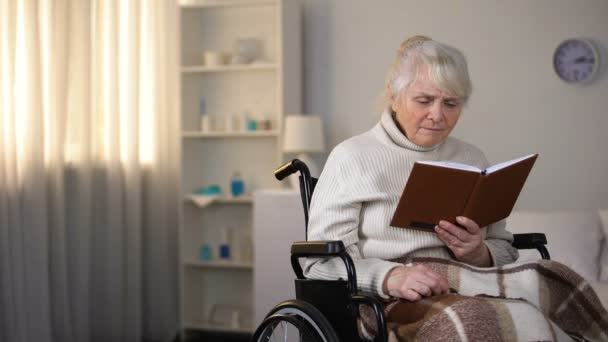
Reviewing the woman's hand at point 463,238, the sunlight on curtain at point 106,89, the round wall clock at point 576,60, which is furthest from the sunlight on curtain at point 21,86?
the round wall clock at point 576,60

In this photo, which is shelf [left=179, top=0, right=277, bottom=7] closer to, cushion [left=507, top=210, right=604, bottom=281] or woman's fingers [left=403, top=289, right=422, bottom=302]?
cushion [left=507, top=210, right=604, bottom=281]

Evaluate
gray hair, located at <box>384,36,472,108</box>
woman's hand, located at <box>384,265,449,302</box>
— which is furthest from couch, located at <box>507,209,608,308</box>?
woman's hand, located at <box>384,265,449,302</box>

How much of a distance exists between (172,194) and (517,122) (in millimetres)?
1892

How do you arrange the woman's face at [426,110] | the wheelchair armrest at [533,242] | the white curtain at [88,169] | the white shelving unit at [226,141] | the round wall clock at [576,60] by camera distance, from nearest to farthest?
the woman's face at [426,110] → the wheelchair armrest at [533,242] → the white curtain at [88,169] → the round wall clock at [576,60] → the white shelving unit at [226,141]

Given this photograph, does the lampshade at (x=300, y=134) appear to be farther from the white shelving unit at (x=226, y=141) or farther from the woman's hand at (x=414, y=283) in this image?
the woman's hand at (x=414, y=283)

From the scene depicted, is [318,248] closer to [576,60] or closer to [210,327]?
[210,327]

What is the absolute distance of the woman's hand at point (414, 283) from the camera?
1.39m

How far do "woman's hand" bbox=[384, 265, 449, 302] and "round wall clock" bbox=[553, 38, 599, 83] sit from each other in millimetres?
2432

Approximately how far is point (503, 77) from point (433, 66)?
7.11ft

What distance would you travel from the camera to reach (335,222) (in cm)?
159

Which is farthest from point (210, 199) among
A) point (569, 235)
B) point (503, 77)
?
point (569, 235)

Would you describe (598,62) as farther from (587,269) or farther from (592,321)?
(592,321)

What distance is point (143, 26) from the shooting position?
355 cm

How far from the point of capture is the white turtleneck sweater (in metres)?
1.60
